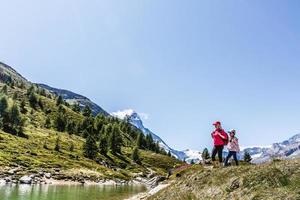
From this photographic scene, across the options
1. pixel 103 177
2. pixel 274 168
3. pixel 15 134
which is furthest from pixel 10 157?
pixel 274 168

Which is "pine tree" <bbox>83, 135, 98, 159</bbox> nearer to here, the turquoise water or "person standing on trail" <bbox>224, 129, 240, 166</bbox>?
the turquoise water

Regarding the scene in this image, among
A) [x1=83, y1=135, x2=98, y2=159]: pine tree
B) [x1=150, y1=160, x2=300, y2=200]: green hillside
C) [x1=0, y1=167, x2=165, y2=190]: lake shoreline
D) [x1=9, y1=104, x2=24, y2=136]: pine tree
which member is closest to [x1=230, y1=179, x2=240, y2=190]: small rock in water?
[x1=150, y1=160, x2=300, y2=200]: green hillside

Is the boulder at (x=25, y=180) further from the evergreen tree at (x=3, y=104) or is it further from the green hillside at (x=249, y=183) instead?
the green hillside at (x=249, y=183)

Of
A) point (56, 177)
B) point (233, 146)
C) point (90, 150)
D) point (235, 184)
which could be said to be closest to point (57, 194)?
point (233, 146)

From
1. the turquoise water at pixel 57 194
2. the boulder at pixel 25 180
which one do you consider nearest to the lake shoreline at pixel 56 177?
the boulder at pixel 25 180

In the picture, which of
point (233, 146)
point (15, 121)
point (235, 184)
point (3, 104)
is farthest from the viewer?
point (15, 121)

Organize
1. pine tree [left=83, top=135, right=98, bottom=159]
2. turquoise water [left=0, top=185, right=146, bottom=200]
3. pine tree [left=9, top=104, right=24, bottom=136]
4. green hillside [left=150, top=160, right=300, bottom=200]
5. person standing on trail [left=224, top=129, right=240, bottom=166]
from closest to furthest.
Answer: green hillside [left=150, top=160, right=300, bottom=200], person standing on trail [left=224, top=129, right=240, bottom=166], turquoise water [left=0, top=185, right=146, bottom=200], pine tree [left=83, top=135, right=98, bottom=159], pine tree [left=9, top=104, right=24, bottom=136]

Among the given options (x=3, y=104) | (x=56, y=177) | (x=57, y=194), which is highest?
(x=3, y=104)

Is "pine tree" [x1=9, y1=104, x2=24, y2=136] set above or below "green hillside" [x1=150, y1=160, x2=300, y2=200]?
above

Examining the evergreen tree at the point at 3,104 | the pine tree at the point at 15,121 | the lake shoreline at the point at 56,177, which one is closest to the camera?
the lake shoreline at the point at 56,177

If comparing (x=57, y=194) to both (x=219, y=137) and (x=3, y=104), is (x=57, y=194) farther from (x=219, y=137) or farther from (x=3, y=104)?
(x=3, y=104)

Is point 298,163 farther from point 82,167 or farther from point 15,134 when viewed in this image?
point 15,134

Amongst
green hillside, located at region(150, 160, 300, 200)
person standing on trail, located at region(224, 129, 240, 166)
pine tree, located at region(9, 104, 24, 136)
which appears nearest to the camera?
green hillside, located at region(150, 160, 300, 200)

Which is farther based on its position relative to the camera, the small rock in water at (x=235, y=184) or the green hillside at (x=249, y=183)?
the small rock in water at (x=235, y=184)
